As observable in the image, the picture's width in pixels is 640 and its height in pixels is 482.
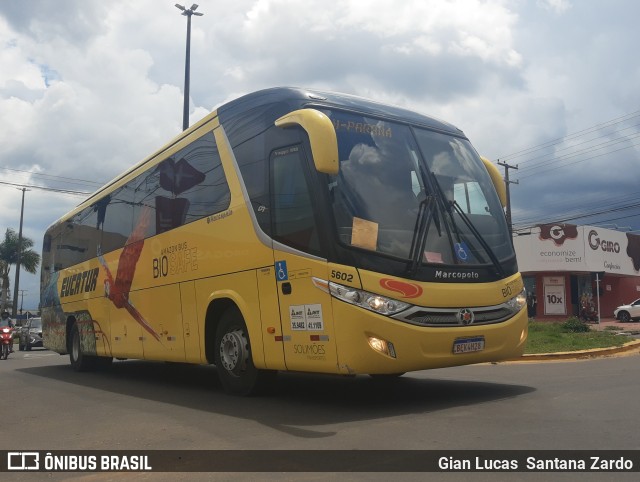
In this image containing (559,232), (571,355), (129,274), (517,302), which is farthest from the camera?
(559,232)

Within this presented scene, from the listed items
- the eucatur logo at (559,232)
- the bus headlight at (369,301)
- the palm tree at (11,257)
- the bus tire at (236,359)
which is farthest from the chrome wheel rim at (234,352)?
the palm tree at (11,257)

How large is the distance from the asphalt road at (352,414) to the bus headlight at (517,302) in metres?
1.04

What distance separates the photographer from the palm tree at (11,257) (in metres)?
66.2

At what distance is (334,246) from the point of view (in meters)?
6.63

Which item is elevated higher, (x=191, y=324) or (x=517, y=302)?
(x=517, y=302)

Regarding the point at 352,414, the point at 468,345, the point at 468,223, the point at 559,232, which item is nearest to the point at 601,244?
the point at 559,232

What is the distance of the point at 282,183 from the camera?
290 inches

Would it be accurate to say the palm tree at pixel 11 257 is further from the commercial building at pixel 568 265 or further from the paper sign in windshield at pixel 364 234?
the paper sign in windshield at pixel 364 234

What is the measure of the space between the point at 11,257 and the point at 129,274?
62765 millimetres

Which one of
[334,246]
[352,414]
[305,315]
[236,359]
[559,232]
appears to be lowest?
[352,414]

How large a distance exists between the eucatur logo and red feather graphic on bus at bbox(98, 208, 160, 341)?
2932 cm

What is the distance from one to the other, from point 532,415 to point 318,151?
339cm

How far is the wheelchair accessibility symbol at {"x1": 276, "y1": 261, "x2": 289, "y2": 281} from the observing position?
7156mm

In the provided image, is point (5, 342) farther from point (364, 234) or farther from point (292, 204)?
point (364, 234)
